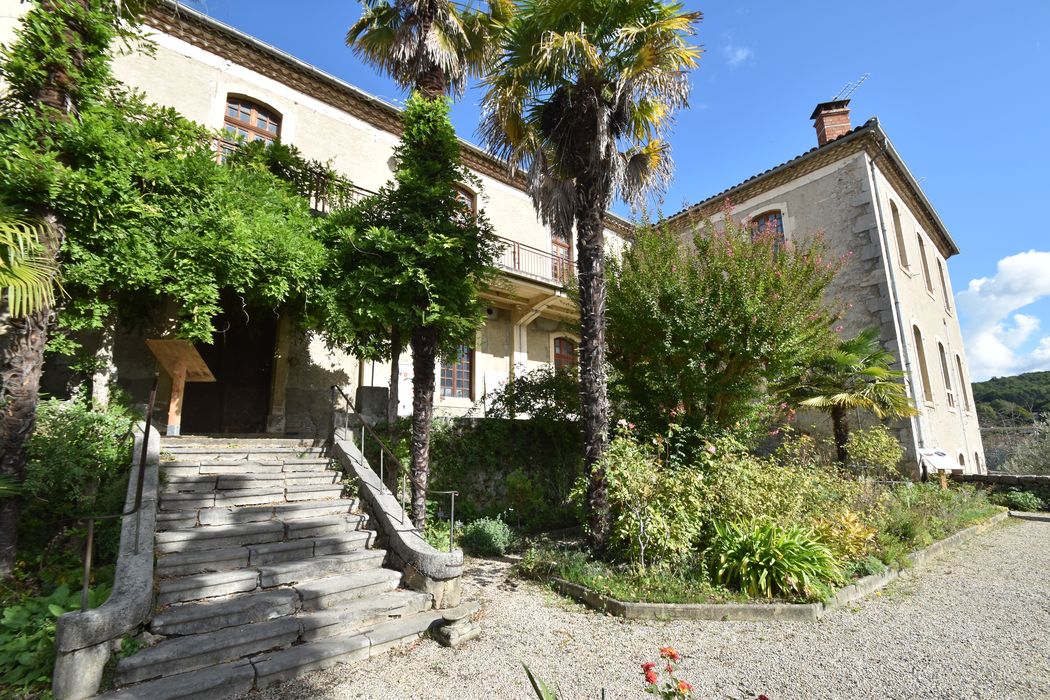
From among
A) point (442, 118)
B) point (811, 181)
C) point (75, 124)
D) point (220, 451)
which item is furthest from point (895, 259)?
point (75, 124)

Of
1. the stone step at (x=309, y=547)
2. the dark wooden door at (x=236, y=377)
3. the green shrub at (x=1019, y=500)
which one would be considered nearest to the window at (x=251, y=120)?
the dark wooden door at (x=236, y=377)

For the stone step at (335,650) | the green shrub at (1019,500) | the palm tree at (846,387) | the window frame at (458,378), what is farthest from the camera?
the window frame at (458,378)

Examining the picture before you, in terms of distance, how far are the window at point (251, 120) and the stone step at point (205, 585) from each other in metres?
8.84

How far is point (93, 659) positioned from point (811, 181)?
56.8 ft

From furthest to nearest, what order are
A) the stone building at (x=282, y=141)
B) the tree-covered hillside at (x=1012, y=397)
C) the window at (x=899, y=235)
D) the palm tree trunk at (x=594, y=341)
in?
the tree-covered hillside at (x=1012, y=397) → the window at (x=899, y=235) → the stone building at (x=282, y=141) → the palm tree trunk at (x=594, y=341)

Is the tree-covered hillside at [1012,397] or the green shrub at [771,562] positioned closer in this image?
the green shrub at [771,562]

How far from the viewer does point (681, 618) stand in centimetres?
484

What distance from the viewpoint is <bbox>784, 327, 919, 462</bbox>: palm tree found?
9891mm

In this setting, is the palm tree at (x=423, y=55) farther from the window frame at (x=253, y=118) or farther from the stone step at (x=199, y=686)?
the stone step at (x=199, y=686)

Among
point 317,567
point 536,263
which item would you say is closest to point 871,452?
point 536,263

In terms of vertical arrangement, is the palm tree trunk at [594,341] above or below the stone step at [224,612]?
above

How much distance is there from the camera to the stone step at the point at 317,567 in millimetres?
4598

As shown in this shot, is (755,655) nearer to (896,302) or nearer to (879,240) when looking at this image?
(896,302)

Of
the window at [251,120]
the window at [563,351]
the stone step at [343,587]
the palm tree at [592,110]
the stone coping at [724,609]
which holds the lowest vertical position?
the stone coping at [724,609]
